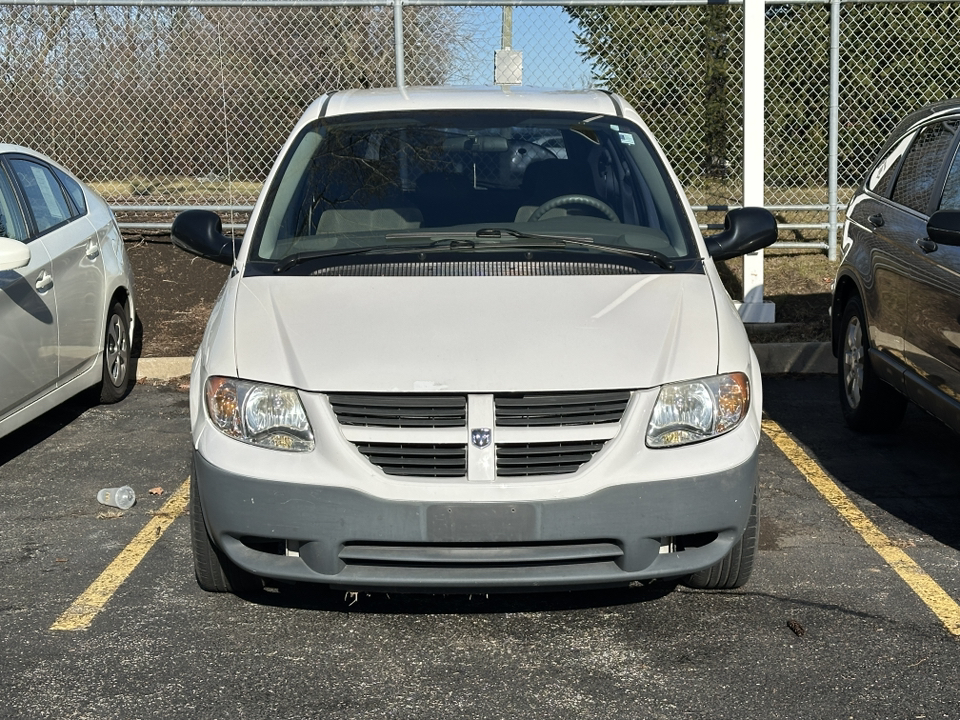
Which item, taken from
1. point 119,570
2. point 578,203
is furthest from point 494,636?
point 578,203

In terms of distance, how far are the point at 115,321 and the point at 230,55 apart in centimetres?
526

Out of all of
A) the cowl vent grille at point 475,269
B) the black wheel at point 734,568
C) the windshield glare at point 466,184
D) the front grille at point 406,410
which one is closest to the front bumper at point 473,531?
the front grille at point 406,410

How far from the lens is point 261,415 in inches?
151

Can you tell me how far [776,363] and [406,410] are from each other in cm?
524

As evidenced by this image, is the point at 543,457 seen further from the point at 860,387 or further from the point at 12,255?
the point at 860,387

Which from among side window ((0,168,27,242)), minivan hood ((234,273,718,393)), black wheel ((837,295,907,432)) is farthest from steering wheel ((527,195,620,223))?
side window ((0,168,27,242))

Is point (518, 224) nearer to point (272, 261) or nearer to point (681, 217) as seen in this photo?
point (681, 217)

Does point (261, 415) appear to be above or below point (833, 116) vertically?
below

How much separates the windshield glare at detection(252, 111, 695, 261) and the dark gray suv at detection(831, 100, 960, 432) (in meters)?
1.28

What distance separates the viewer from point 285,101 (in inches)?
471

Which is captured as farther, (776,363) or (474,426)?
(776,363)

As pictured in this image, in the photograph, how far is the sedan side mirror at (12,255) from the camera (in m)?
5.63

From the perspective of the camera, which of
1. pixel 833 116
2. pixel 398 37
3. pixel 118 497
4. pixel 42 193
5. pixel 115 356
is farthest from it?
pixel 833 116

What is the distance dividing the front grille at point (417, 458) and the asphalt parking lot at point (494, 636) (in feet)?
2.09
